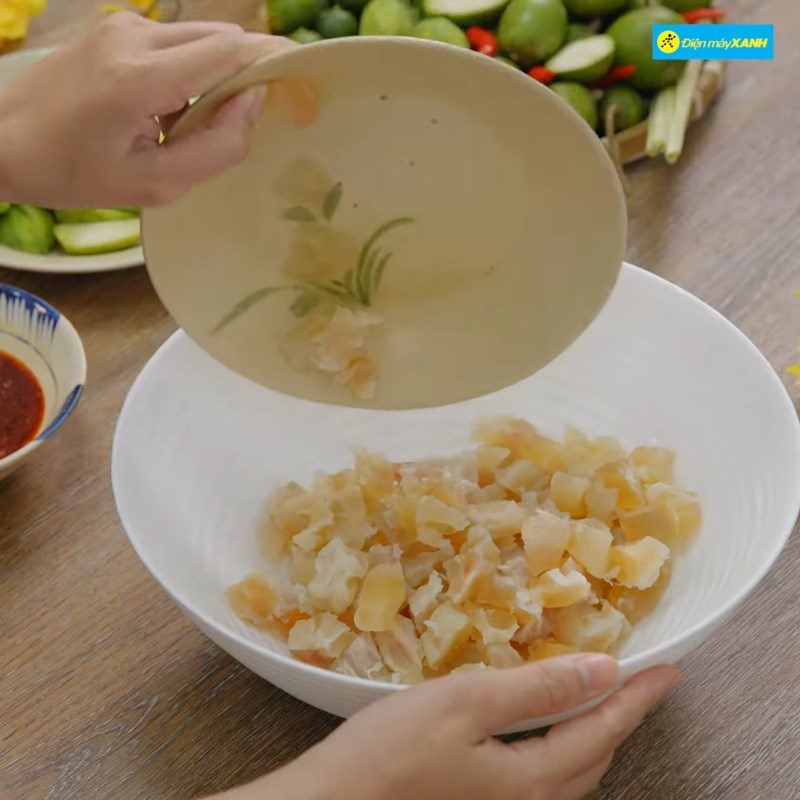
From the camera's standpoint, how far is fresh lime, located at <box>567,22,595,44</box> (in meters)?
1.99

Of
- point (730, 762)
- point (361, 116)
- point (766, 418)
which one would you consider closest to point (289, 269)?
point (361, 116)

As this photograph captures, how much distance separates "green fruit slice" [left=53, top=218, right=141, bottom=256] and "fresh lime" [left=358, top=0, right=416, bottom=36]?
1.96ft

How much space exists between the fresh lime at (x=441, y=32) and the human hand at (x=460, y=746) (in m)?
1.34

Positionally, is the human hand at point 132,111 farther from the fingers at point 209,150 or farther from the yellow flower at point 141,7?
the yellow flower at point 141,7

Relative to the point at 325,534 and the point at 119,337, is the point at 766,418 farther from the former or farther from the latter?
the point at 119,337

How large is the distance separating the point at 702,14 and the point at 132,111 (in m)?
1.41

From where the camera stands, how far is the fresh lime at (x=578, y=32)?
1.99 metres

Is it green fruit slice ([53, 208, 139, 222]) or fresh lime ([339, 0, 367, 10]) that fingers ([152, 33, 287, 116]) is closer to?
green fruit slice ([53, 208, 139, 222])

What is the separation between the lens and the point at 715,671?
1.16 meters

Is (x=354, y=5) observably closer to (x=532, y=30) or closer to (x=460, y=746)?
(x=532, y=30)

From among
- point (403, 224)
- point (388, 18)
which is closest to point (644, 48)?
point (388, 18)

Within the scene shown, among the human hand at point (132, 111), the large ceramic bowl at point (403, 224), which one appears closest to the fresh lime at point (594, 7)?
the large ceramic bowl at point (403, 224)

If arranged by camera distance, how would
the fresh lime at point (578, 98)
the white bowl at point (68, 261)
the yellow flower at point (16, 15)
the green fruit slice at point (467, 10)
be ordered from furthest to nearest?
the yellow flower at point (16, 15), the green fruit slice at point (467, 10), the fresh lime at point (578, 98), the white bowl at point (68, 261)

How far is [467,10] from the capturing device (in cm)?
198
